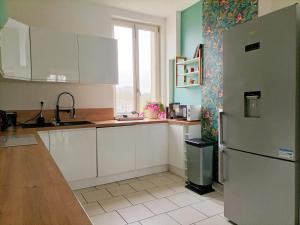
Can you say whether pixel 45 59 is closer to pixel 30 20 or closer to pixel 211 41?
pixel 30 20

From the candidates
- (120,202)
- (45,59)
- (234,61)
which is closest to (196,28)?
(234,61)

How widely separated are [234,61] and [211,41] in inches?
43.5

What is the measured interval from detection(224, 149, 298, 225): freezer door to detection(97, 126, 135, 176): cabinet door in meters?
1.46

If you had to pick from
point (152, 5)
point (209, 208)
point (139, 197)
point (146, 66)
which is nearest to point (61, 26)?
point (152, 5)

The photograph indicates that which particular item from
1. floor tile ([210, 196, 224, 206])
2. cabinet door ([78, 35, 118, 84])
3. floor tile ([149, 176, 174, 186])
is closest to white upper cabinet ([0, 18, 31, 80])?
cabinet door ([78, 35, 118, 84])

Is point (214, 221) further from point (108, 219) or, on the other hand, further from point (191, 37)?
point (191, 37)

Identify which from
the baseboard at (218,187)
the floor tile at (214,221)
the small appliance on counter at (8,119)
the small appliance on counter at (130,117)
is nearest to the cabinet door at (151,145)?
the small appliance on counter at (130,117)

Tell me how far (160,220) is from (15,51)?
2356 millimetres

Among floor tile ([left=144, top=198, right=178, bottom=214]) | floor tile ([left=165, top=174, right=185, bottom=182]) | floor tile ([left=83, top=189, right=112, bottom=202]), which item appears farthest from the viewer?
floor tile ([left=165, top=174, right=185, bottom=182])

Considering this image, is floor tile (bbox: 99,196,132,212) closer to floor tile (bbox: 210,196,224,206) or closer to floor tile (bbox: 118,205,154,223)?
floor tile (bbox: 118,205,154,223)

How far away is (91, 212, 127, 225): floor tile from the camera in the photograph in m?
2.02

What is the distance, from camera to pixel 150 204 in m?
2.39

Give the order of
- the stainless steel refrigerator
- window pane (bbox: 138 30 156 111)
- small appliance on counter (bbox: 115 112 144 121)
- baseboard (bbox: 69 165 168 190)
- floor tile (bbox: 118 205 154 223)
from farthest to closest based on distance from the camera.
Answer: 1. window pane (bbox: 138 30 156 111)
2. small appliance on counter (bbox: 115 112 144 121)
3. baseboard (bbox: 69 165 168 190)
4. floor tile (bbox: 118 205 154 223)
5. the stainless steel refrigerator

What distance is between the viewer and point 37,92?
2.91 metres
